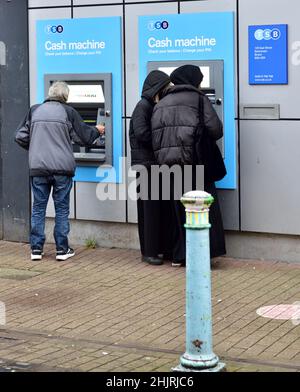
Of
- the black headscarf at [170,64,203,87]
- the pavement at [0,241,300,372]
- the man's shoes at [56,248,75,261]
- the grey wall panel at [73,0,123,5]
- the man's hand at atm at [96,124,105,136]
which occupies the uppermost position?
the grey wall panel at [73,0,123,5]

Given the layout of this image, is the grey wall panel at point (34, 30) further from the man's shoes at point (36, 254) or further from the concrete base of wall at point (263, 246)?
the concrete base of wall at point (263, 246)

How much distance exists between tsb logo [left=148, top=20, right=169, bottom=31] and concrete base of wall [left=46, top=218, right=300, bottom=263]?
6.56 feet

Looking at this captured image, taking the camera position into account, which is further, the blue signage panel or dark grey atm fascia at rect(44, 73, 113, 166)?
dark grey atm fascia at rect(44, 73, 113, 166)

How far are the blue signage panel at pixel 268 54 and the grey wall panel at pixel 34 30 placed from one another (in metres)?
2.14

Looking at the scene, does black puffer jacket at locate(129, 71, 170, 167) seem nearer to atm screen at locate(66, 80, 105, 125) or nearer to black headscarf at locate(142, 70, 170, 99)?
black headscarf at locate(142, 70, 170, 99)

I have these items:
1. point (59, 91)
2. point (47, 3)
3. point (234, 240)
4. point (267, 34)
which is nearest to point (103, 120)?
point (59, 91)

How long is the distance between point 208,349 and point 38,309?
2.32 m

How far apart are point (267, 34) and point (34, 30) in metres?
2.66

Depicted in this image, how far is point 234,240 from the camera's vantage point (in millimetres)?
9297

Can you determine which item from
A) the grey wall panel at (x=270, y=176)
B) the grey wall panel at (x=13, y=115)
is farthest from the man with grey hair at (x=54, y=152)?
the grey wall panel at (x=270, y=176)

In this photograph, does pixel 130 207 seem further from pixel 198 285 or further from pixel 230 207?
pixel 198 285

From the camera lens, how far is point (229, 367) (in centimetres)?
611

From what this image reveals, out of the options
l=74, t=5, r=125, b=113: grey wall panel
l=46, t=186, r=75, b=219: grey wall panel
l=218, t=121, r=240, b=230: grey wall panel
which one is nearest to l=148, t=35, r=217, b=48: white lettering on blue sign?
l=74, t=5, r=125, b=113: grey wall panel

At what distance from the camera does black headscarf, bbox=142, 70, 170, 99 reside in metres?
9.08
